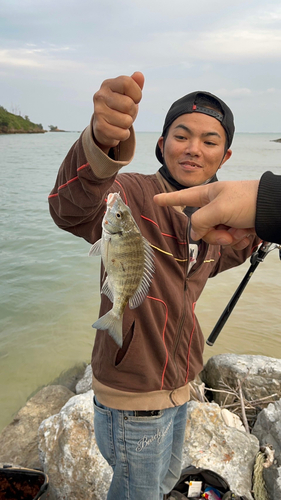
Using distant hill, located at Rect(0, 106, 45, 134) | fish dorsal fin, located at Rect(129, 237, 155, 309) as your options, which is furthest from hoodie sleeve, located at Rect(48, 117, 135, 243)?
distant hill, located at Rect(0, 106, 45, 134)

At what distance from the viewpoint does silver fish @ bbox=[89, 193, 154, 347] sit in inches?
66.5

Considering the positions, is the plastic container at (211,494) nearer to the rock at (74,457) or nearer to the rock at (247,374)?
the rock at (74,457)

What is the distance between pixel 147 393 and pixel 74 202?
121 centimetres

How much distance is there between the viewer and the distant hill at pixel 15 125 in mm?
71938

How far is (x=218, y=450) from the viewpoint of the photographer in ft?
10.5

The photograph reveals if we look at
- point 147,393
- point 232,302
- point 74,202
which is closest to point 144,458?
point 147,393

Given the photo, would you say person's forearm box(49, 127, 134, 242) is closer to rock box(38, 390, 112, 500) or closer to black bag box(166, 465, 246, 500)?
rock box(38, 390, 112, 500)

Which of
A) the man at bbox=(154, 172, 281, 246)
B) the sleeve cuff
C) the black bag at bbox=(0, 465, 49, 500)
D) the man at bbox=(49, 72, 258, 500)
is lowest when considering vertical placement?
the black bag at bbox=(0, 465, 49, 500)

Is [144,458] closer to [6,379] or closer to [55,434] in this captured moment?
[55,434]

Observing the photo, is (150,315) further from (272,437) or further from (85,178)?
(272,437)

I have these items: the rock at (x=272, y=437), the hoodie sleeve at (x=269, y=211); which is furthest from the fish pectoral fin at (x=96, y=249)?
the rock at (x=272, y=437)

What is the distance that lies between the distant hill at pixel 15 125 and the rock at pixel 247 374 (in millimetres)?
75604

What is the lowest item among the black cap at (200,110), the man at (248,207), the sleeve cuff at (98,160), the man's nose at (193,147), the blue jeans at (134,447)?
the blue jeans at (134,447)

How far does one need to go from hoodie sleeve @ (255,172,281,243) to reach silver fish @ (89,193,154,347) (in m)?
0.68
